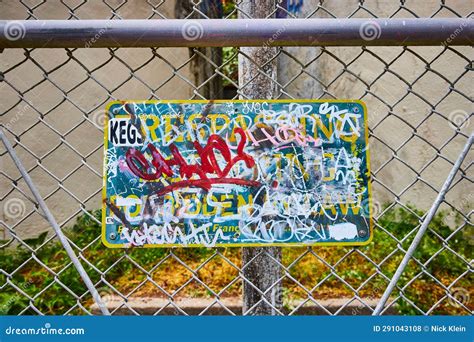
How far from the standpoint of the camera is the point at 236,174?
1.07m

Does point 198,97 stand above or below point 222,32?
below

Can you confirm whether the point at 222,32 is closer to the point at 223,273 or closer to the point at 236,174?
the point at 236,174

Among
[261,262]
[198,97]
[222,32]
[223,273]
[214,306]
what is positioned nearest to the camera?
[222,32]

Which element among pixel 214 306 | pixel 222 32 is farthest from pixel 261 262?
pixel 214 306

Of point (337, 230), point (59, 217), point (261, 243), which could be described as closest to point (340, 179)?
point (337, 230)

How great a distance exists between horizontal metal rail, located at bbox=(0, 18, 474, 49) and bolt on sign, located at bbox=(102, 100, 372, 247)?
0.50ft

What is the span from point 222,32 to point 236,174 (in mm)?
337

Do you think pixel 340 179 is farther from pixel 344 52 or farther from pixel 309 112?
pixel 344 52

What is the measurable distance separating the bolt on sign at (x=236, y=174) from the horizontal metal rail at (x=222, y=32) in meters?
0.15

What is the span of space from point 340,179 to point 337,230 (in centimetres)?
13

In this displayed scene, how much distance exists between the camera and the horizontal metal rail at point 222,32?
101 centimetres

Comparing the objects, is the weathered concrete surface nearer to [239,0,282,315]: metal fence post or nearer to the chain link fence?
the chain link fence

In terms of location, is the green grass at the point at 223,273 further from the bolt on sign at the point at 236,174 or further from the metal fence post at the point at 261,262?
the bolt on sign at the point at 236,174

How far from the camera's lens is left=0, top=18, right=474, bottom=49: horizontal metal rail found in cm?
101
